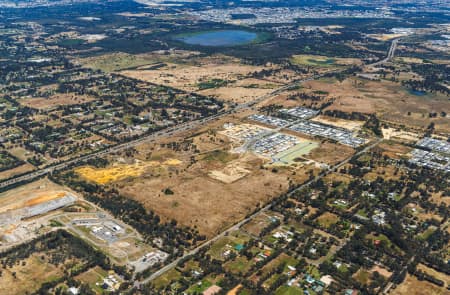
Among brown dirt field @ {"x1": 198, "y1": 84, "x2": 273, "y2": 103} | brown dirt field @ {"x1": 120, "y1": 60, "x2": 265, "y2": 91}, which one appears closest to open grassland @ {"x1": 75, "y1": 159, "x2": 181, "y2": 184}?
brown dirt field @ {"x1": 198, "y1": 84, "x2": 273, "y2": 103}

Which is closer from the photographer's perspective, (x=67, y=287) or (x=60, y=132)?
(x=67, y=287)

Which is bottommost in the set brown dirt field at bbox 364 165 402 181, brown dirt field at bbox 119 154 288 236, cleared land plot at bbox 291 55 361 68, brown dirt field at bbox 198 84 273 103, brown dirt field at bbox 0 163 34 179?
brown dirt field at bbox 0 163 34 179

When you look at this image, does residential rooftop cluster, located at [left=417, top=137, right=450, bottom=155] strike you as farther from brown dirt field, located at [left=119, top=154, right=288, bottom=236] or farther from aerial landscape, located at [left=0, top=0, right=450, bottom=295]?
brown dirt field, located at [left=119, top=154, right=288, bottom=236]

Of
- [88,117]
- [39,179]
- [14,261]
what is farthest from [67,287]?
[88,117]

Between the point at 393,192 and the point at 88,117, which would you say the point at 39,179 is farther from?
the point at 393,192

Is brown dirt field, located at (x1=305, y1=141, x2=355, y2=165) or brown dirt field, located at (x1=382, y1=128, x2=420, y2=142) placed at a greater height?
brown dirt field, located at (x1=382, y1=128, x2=420, y2=142)

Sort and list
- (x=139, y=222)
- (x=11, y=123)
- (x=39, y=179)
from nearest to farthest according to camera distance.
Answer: (x=139, y=222), (x=39, y=179), (x=11, y=123)

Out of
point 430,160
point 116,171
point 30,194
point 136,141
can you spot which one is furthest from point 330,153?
point 30,194
